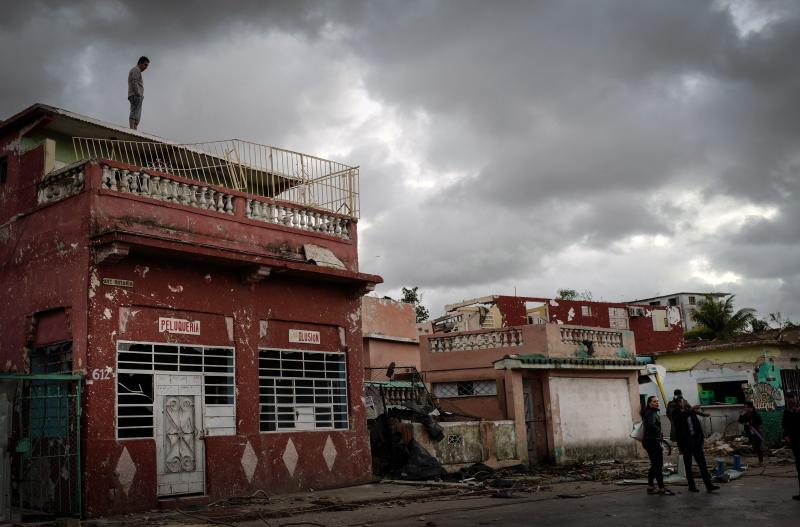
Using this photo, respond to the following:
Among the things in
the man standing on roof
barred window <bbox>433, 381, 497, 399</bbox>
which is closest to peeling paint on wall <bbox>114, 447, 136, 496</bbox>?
the man standing on roof

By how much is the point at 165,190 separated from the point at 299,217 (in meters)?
3.34

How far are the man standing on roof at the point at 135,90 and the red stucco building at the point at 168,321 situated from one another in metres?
0.77

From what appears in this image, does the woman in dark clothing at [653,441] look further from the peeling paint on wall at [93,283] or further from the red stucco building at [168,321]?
the peeling paint on wall at [93,283]

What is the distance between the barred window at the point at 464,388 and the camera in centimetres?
2195

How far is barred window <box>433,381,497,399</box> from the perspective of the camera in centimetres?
2195

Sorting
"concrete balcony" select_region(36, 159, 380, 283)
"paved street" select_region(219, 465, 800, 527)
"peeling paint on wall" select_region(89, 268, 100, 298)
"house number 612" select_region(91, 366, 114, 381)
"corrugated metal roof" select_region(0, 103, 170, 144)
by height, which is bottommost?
"paved street" select_region(219, 465, 800, 527)

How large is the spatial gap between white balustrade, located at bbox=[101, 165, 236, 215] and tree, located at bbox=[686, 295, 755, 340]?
1454 inches

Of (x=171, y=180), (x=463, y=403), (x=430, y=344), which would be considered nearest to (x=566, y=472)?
(x=463, y=403)

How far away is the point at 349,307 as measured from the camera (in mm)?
17312

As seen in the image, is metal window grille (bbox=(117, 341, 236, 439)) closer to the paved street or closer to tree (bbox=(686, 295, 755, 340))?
the paved street

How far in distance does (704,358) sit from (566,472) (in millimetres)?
13569

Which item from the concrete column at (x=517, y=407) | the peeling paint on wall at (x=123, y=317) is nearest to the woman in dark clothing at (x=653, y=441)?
the concrete column at (x=517, y=407)

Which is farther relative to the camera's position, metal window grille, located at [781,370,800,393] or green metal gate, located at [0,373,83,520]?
metal window grille, located at [781,370,800,393]

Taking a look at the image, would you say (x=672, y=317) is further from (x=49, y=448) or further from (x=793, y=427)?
(x=49, y=448)
